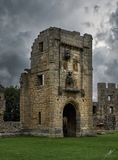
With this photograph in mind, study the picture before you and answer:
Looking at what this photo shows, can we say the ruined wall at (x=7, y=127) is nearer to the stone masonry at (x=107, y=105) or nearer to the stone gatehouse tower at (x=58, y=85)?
the stone gatehouse tower at (x=58, y=85)

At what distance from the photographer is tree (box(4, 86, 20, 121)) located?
67250 millimetres

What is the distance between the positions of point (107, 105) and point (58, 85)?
31261 millimetres

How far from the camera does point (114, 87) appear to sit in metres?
68.7

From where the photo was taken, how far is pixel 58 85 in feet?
126

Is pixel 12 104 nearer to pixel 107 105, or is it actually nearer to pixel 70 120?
pixel 107 105

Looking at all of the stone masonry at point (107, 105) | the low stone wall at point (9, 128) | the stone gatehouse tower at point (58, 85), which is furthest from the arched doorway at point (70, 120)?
the stone masonry at point (107, 105)

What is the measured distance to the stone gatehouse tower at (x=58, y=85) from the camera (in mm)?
38094

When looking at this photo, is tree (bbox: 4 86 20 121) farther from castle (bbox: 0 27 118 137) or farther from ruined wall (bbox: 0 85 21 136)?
ruined wall (bbox: 0 85 21 136)

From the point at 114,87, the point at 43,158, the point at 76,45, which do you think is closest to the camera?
the point at 43,158

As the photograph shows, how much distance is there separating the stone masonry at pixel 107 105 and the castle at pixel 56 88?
24.5m

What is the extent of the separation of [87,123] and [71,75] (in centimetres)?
537

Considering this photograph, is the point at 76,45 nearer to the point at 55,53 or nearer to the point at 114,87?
the point at 55,53

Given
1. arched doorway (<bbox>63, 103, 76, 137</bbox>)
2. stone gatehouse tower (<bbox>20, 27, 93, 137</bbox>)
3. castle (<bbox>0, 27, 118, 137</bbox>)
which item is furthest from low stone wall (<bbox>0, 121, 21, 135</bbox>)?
arched doorway (<bbox>63, 103, 76, 137</bbox>)

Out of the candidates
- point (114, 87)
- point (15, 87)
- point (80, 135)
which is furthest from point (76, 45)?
point (15, 87)
